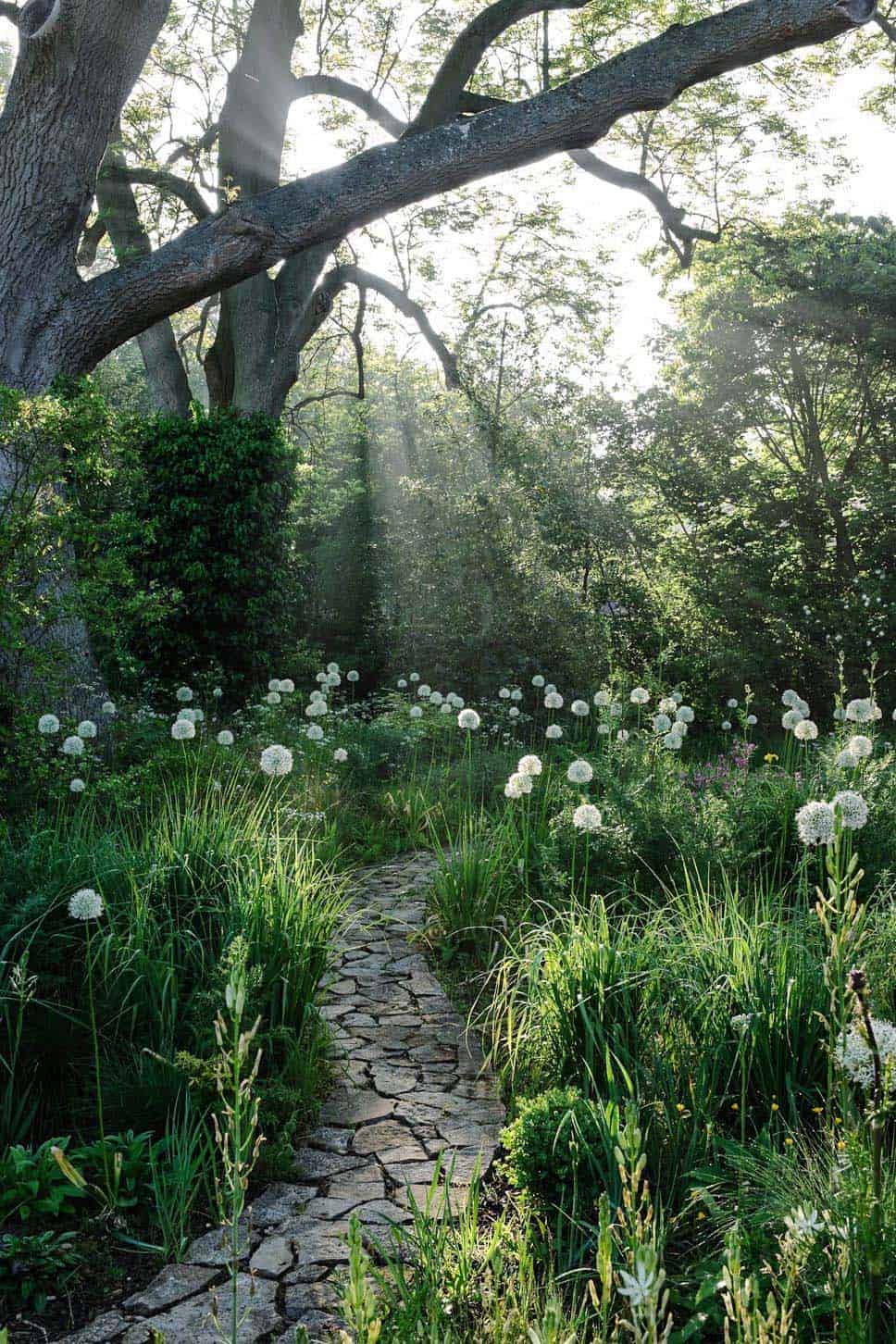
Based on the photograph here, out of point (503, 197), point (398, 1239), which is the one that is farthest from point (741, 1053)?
point (503, 197)

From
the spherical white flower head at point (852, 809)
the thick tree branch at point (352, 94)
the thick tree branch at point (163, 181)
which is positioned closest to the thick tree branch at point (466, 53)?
the thick tree branch at point (352, 94)

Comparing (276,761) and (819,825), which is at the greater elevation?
(276,761)

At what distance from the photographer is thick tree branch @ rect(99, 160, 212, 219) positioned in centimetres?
1192

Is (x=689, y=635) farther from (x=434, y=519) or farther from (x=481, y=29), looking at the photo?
(x=481, y=29)

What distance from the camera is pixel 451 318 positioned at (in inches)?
709

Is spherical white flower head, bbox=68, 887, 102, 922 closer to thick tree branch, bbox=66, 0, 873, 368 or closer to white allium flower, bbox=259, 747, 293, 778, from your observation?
white allium flower, bbox=259, 747, 293, 778

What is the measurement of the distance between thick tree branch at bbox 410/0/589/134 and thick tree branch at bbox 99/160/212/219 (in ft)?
9.62

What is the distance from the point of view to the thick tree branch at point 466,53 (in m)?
11.7

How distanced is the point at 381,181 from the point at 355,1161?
8.34 m

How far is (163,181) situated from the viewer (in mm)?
12148

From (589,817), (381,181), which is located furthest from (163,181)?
(589,817)

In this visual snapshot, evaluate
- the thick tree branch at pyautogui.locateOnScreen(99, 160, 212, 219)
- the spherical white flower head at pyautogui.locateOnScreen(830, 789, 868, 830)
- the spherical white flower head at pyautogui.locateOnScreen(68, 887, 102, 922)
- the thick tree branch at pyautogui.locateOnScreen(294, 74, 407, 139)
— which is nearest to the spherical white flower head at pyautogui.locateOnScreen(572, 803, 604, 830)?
the spherical white flower head at pyautogui.locateOnScreen(830, 789, 868, 830)

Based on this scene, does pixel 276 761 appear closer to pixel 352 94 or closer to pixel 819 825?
pixel 819 825

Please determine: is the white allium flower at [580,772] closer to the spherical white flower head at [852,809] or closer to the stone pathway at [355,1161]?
the stone pathway at [355,1161]
